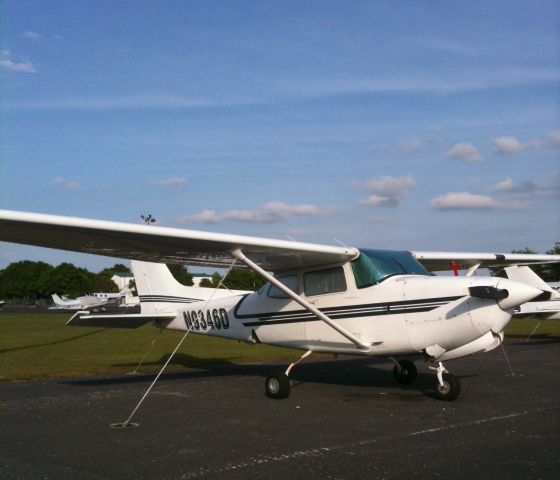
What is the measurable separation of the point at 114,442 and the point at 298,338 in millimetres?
4653

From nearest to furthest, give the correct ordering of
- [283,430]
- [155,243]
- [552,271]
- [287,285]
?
[283,430] → [155,243] → [287,285] → [552,271]

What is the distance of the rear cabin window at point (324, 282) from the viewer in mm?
10297

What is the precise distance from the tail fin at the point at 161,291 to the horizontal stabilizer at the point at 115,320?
0.86 ft

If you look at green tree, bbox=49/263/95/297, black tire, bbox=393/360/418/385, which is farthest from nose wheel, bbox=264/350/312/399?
green tree, bbox=49/263/95/297

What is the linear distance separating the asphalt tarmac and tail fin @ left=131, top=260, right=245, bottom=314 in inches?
82.6

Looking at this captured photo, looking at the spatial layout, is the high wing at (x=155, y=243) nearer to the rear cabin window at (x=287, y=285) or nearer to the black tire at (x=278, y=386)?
the rear cabin window at (x=287, y=285)

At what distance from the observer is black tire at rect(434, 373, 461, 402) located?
9.12 m

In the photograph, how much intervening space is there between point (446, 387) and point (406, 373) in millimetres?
1974

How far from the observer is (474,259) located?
42.7ft

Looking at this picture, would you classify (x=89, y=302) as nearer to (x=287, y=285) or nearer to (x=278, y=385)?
(x=287, y=285)

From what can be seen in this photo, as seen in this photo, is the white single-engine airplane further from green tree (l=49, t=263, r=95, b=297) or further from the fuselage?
green tree (l=49, t=263, r=95, b=297)

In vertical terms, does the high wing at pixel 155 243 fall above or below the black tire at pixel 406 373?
above

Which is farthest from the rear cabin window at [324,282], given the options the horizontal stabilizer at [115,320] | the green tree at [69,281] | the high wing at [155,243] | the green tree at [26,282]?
the green tree at [26,282]

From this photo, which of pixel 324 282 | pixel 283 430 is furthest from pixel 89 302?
pixel 283 430
